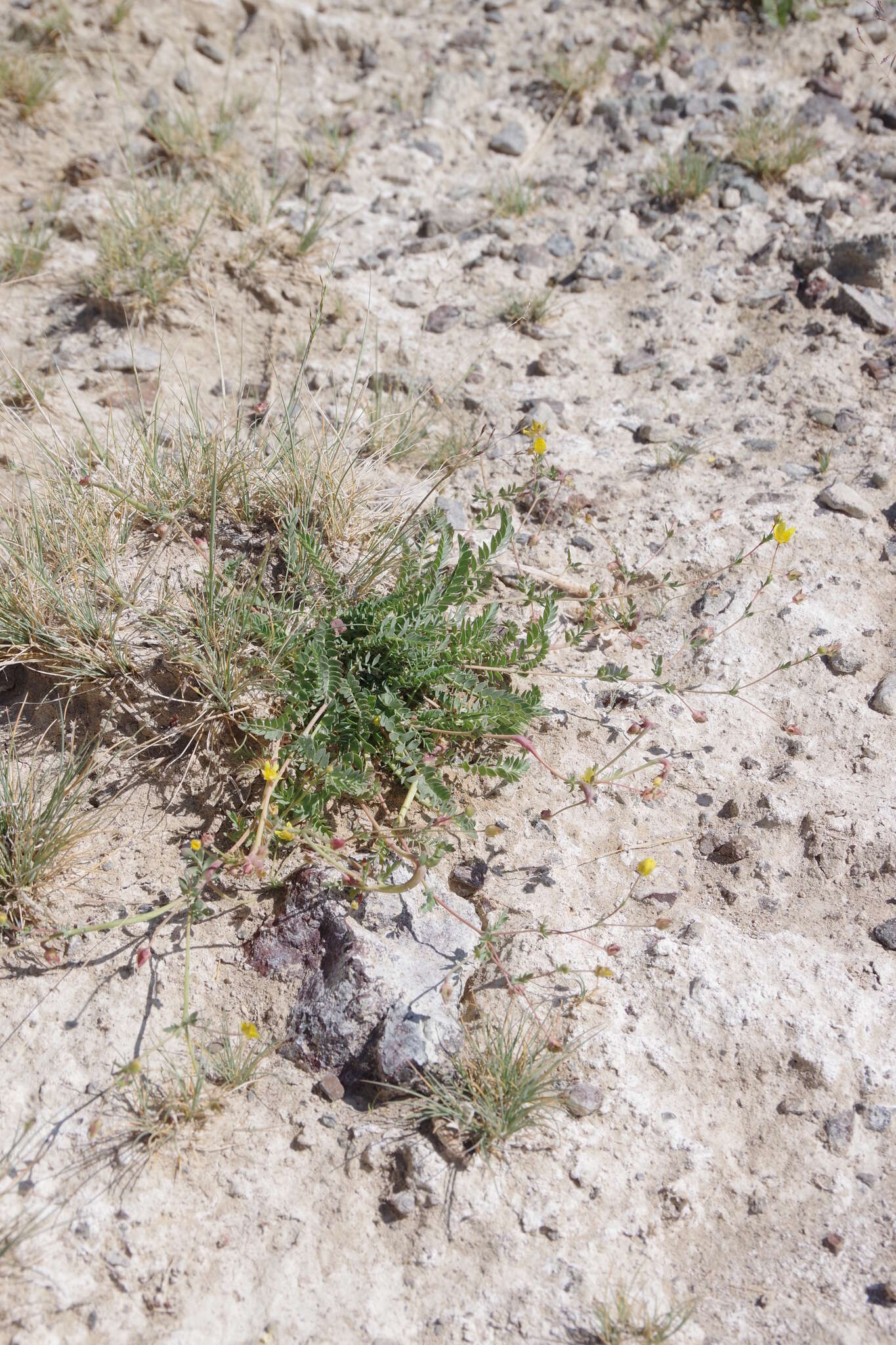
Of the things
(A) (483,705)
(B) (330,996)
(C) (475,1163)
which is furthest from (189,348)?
(C) (475,1163)

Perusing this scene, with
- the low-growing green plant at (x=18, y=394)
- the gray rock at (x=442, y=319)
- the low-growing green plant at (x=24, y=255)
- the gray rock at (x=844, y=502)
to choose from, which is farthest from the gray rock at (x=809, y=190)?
the low-growing green plant at (x=18, y=394)

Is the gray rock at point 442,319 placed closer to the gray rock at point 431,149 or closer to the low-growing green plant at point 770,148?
the gray rock at point 431,149

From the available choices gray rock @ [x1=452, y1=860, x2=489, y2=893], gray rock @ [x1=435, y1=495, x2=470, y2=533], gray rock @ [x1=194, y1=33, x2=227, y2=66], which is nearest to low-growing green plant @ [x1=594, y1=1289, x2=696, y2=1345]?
gray rock @ [x1=452, y1=860, x2=489, y2=893]

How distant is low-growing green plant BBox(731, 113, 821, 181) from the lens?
4543mm

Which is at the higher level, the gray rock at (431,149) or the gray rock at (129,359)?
the gray rock at (431,149)

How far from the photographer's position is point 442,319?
420 cm

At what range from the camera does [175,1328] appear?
2021 mm

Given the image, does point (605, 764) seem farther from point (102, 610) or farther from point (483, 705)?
point (102, 610)

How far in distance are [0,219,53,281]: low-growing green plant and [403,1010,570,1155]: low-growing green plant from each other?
11.6 ft

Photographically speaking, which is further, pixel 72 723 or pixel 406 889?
pixel 72 723

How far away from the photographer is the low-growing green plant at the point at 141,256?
12.9ft

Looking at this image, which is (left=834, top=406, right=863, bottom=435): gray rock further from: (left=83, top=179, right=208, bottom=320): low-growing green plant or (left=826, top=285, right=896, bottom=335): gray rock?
(left=83, top=179, right=208, bottom=320): low-growing green plant

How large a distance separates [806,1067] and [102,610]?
2302 mm

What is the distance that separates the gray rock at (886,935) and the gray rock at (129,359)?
127 inches
